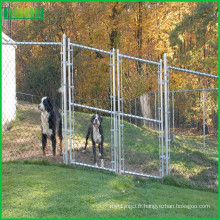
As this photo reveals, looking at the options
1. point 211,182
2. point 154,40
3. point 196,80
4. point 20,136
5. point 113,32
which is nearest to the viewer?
point 211,182

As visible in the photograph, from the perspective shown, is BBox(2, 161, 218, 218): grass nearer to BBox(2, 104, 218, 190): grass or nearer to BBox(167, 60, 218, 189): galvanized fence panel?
BBox(2, 104, 218, 190): grass

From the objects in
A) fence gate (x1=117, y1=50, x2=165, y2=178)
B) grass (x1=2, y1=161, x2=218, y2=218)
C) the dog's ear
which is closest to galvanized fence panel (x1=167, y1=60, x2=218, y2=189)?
fence gate (x1=117, y1=50, x2=165, y2=178)

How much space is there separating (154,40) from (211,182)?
12.7m

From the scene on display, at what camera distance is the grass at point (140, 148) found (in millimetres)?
7324

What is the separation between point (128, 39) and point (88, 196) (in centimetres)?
1507

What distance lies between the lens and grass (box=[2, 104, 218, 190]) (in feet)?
24.0

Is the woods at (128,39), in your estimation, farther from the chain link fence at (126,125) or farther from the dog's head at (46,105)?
the dog's head at (46,105)

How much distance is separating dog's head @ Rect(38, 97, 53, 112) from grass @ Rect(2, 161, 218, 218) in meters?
1.45

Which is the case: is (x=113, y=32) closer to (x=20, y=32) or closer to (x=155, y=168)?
(x=20, y=32)

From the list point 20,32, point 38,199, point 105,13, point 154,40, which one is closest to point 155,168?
point 38,199

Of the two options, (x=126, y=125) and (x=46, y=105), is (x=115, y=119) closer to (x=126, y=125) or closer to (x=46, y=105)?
(x=46, y=105)

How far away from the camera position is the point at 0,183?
5082 millimetres

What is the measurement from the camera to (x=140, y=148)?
31.4 feet

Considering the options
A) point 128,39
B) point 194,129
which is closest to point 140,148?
point 194,129
